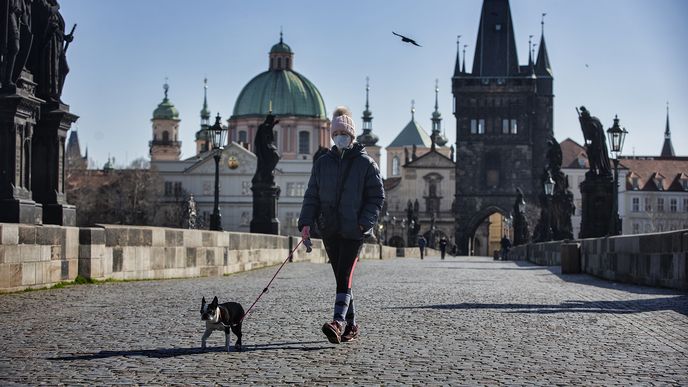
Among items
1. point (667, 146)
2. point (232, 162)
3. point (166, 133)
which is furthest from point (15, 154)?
point (667, 146)

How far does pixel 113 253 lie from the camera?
704 inches

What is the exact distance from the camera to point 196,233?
2225 cm

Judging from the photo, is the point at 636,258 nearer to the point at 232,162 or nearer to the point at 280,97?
the point at 232,162

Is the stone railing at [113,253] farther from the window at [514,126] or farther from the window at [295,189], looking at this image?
the window at [514,126]

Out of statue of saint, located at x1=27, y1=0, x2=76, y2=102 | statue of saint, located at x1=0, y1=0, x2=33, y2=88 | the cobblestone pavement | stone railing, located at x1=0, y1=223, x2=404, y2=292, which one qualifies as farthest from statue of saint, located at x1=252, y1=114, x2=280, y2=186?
the cobblestone pavement

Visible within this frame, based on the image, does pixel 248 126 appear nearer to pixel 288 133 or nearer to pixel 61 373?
pixel 288 133

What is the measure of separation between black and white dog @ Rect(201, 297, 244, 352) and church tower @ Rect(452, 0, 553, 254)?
12466cm

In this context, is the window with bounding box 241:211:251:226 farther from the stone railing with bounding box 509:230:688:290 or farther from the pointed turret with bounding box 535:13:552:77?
the stone railing with bounding box 509:230:688:290

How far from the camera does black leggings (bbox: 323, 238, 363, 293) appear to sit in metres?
9.80

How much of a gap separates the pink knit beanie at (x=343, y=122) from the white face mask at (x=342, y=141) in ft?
0.16

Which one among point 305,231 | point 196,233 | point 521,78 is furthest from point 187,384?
point 521,78

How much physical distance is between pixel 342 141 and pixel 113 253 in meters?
8.71

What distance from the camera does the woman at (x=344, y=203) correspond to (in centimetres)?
976

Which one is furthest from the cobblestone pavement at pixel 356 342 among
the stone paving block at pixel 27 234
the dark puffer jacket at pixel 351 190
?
the dark puffer jacket at pixel 351 190
